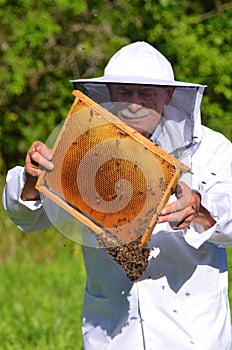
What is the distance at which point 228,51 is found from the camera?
32.7 feet

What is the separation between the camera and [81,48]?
1018 centimetres

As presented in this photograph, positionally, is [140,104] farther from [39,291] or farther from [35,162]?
[39,291]

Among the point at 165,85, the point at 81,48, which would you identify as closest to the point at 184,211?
the point at 165,85

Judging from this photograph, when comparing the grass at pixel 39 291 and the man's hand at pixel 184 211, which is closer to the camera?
the man's hand at pixel 184 211

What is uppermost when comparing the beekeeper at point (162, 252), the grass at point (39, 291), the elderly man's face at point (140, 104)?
the elderly man's face at point (140, 104)

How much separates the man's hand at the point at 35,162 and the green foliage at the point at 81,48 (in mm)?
6418

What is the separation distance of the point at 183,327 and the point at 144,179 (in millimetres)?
649

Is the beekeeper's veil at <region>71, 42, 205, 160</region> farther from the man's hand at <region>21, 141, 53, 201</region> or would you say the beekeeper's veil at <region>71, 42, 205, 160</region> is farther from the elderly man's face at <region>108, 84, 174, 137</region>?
the man's hand at <region>21, 141, 53, 201</region>

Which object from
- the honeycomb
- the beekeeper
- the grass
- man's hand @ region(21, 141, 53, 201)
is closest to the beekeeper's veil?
the beekeeper

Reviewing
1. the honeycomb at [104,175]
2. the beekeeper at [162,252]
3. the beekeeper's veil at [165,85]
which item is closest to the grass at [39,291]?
the beekeeper at [162,252]

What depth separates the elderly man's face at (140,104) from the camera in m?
3.24

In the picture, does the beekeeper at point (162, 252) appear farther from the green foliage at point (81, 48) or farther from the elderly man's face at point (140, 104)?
the green foliage at point (81, 48)

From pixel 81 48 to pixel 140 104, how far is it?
7.00m

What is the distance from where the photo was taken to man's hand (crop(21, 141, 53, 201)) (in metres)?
3.06
